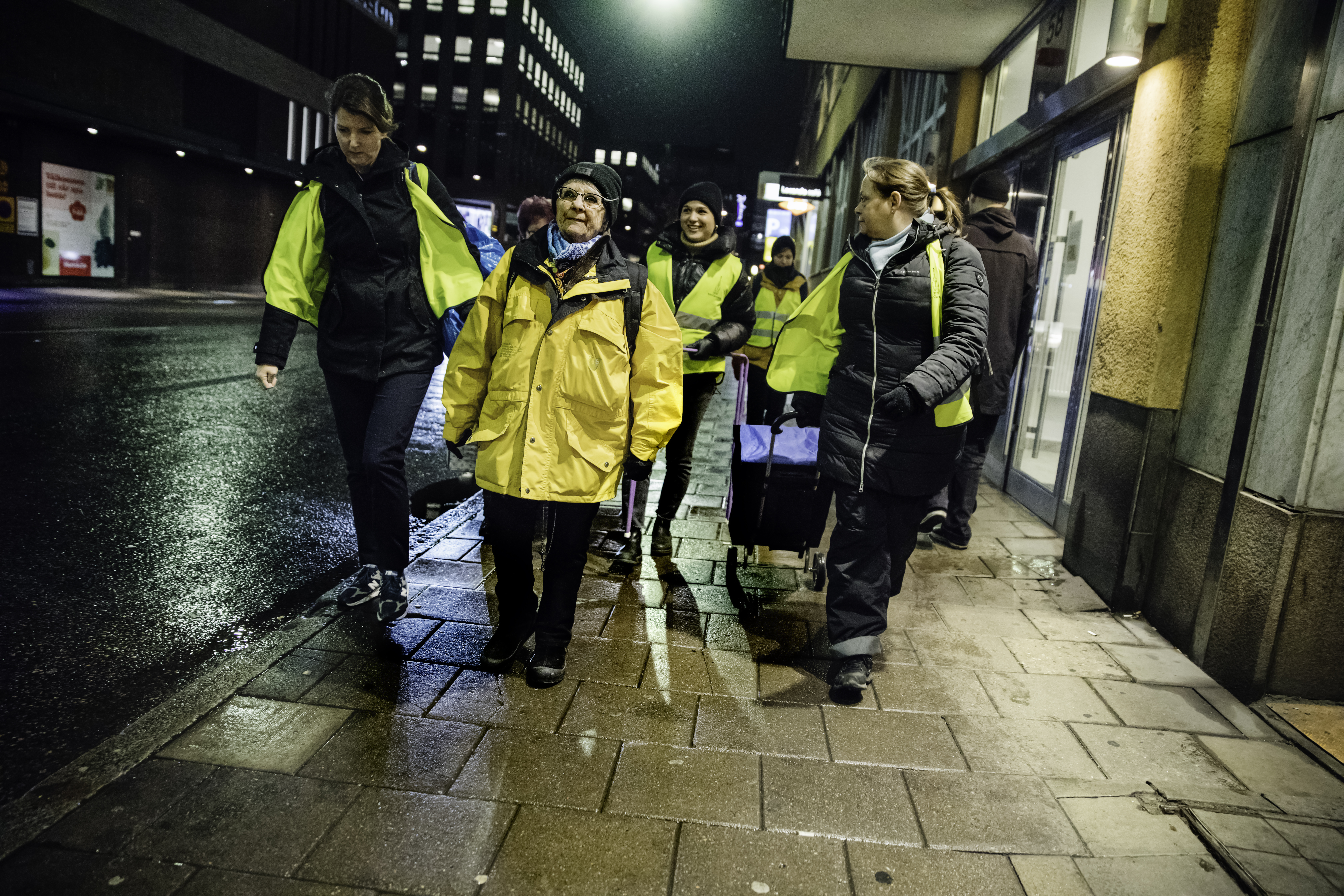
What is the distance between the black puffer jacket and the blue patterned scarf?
1.04 meters

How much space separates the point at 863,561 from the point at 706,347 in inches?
70.6

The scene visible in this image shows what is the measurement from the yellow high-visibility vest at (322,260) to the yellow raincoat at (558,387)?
1.93 ft

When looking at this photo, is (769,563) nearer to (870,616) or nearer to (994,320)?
(870,616)

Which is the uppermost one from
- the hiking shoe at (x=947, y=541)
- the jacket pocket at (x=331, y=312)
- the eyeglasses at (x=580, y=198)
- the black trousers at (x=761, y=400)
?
the eyeglasses at (x=580, y=198)

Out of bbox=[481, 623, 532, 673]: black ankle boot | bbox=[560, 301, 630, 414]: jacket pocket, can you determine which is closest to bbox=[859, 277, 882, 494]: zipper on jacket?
bbox=[560, 301, 630, 414]: jacket pocket

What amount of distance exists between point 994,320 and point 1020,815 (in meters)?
3.34

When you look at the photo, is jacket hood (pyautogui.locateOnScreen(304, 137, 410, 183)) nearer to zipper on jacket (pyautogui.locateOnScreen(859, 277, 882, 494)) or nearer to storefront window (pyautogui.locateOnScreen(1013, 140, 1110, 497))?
zipper on jacket (pyautogui.locateOnScreen(859, 277, 882, 494))

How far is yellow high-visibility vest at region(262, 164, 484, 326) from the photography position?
12.3 ft

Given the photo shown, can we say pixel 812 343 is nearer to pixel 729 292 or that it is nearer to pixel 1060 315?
pixel 729 292

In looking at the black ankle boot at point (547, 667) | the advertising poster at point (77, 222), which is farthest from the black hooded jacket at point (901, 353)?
the advertising poster at point (77, 222)

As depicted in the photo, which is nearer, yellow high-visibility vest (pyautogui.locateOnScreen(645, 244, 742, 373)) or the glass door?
yellow high-visibility vest (pyautogui.locateOnScreen(645, 244, 742, 373))

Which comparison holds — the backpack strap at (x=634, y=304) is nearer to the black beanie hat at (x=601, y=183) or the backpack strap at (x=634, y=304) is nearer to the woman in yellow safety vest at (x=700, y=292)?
the black beanie hat at (x=601, y=183)

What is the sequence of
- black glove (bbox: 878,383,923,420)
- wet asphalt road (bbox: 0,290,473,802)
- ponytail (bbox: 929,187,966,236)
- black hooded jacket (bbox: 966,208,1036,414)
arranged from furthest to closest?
black hooded jacket (bbox: 966,208,1036,414)
ponytail (bbox: 929,187,966,236)
wet asphalt road (bbox: 0,290,473,802)
black glove (bbox: 878,383,923,420)

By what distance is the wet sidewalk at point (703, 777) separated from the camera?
229 centimetres
